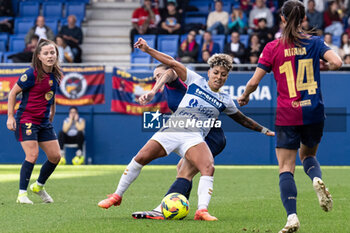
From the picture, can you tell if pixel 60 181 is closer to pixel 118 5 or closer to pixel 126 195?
pixel 126 195

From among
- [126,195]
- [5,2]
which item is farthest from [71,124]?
[126,195]

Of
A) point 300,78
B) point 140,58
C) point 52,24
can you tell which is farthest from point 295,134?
point 52,24

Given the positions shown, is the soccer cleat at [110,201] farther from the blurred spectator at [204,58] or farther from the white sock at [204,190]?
the blurred spectator at [204,58]

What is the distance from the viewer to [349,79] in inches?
764

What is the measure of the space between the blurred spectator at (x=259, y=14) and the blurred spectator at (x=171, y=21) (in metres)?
2.18

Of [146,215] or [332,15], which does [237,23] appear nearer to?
[332,15]

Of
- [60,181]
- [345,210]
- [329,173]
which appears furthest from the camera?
[329,173]

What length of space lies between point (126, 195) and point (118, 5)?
14177mm

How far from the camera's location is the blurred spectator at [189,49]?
1975 centimetres

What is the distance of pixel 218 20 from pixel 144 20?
223 cm

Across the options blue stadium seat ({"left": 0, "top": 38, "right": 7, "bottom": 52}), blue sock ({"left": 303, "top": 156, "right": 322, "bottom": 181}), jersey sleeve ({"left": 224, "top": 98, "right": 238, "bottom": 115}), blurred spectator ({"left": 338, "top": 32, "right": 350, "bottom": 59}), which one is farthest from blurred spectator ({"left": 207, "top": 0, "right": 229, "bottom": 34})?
blue sock ({"left": 303, "top": 156, "right": 322, "bottom": 181})

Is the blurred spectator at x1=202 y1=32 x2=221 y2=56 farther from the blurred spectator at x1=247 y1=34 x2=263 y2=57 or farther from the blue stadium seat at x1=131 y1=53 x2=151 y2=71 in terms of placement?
the blue stadium seat at x1=131 y1=53 x2=151 y2=71

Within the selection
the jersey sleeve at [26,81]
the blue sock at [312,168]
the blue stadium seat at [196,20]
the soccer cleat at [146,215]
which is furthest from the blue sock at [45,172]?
the blue stadium seat at [196,20]

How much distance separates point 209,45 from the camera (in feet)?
65.8
